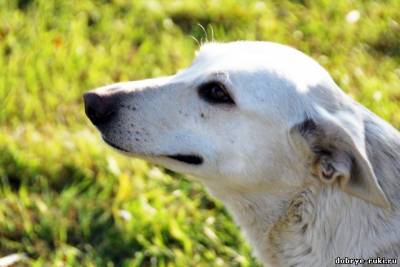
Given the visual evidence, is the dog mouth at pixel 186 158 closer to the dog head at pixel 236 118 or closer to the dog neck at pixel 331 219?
the dog head at pixel 236 118

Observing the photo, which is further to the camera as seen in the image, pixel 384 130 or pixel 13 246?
pixel 13 246

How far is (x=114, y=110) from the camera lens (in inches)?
150

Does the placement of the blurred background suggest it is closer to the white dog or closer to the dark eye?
the white dog

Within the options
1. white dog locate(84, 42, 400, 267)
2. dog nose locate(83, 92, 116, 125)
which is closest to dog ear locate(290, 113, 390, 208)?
white dog locate(84, 42, 400, 267)

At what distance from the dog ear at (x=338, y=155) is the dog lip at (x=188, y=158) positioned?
42cm

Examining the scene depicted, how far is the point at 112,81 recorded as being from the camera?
19.6ft

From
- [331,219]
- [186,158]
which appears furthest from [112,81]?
[331,219]

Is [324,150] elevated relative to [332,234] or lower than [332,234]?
elevated

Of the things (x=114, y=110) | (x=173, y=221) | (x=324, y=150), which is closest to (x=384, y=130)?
(x=324, y=150)

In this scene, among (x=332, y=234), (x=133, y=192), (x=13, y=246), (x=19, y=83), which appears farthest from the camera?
(x=19, y=83)

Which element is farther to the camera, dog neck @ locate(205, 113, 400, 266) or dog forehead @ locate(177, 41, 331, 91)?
dog forehead @ locate(177, 41, 331, 91)

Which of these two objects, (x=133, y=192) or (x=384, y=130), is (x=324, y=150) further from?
(x=133, y=192)

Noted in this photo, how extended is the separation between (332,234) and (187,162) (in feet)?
2.35

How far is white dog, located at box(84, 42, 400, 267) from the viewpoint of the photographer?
3615 millimetres
